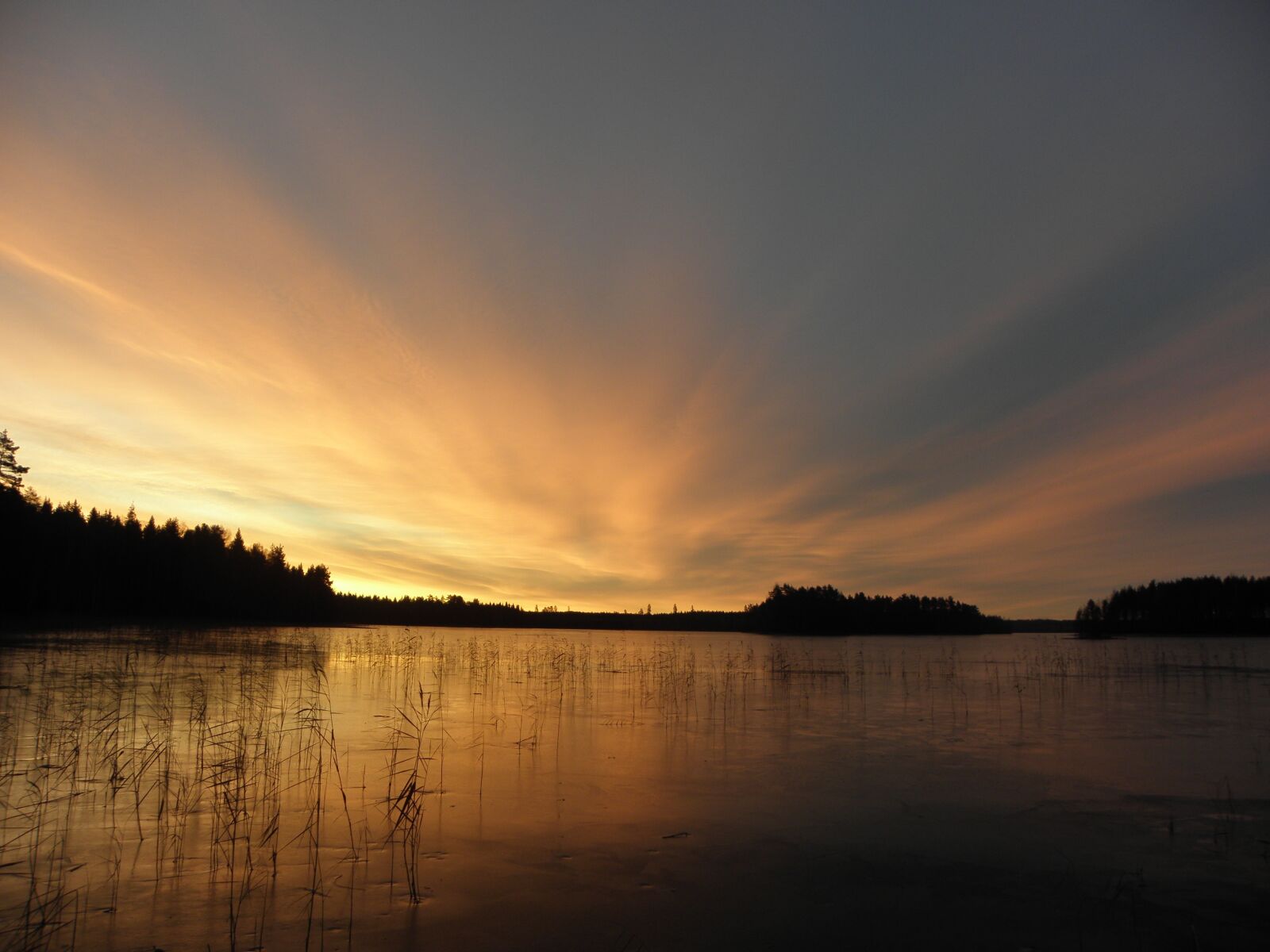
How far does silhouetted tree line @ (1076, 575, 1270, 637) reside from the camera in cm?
10894

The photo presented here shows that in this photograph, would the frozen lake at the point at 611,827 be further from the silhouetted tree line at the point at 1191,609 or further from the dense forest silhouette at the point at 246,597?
the silhouetted tree line at the point at 1191,609

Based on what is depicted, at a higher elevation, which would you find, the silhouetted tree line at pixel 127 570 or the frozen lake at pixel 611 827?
the silhouetted tree line at pixel 127 570

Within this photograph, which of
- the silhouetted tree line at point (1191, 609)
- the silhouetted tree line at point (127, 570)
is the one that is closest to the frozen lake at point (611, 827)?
the silhouetted tree line at point (127, 570)

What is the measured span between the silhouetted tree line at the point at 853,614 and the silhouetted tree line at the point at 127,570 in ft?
294

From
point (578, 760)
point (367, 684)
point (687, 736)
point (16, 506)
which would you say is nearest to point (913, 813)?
point (578, 760)

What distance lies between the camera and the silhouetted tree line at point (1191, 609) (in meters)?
109

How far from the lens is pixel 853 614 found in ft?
475

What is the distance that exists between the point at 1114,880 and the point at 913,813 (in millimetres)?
2913

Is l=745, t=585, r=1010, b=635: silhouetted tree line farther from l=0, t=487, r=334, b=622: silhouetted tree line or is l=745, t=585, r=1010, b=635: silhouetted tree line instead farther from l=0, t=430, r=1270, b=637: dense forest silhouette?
l=0, t=487, r=334, b=622: silhouetted tree line

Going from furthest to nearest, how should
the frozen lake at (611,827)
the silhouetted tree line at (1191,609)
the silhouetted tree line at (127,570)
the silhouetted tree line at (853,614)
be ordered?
the silhouetted tree line at (853,614)
the silhouetted tree line at (1191,609)
the silhouetted tree line at (127,570)
the frozen lake at (611,827)

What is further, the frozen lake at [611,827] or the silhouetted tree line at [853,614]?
the silhouetted tree line at [853,614]

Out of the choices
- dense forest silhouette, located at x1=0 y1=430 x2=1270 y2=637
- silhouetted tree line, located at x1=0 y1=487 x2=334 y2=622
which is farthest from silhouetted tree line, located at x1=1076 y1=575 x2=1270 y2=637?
silhouetted tree line, located at x1=0 y1=487 x2=334 y2=622

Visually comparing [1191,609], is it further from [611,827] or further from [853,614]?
[611,827]

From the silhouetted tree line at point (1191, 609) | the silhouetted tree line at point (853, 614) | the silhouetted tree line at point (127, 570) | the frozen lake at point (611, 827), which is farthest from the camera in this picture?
the silhouetted tree line at point (853, 614)
